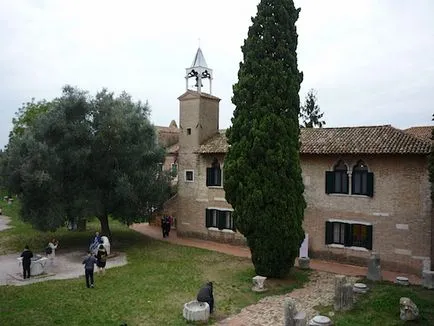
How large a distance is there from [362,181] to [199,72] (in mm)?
14664

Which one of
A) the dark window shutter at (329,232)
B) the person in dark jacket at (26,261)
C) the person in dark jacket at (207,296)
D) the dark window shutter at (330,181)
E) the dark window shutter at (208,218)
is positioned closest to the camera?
the person in dark jacket at (207,296)

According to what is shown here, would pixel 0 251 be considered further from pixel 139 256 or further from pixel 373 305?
pixel 373 305

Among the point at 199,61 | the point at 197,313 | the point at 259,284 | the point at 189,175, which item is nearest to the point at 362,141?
the point at 259,284

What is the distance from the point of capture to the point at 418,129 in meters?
33.8

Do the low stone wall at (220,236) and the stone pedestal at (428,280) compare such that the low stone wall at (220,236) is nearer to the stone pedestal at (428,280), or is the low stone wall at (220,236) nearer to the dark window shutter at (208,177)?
the dark window shutter at (208,177)

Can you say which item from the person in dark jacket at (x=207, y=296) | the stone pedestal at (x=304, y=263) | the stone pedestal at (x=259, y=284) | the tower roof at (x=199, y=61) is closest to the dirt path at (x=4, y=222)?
the tower roof at (x=199, y=61)

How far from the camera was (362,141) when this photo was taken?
71.8 ft

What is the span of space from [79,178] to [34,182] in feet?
9.05

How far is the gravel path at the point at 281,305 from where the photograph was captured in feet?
45.2

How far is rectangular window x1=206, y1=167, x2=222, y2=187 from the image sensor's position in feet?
A: 89.9

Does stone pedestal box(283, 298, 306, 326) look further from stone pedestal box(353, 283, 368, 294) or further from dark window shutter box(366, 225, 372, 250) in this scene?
dark window shutter box(366, 225, 372, 250)

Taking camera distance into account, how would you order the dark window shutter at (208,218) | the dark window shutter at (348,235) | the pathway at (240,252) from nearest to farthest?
the pathway at (240,252)
the dark window shutter at (348,235)
the dark window shutter at (208,218)

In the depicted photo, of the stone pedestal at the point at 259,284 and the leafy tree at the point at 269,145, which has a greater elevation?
the leafy tree at the point at 269,145

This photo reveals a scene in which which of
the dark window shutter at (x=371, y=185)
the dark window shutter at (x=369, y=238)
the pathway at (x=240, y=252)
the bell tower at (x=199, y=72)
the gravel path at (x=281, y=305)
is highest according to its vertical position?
the bell tower at (x=199, y=72)
